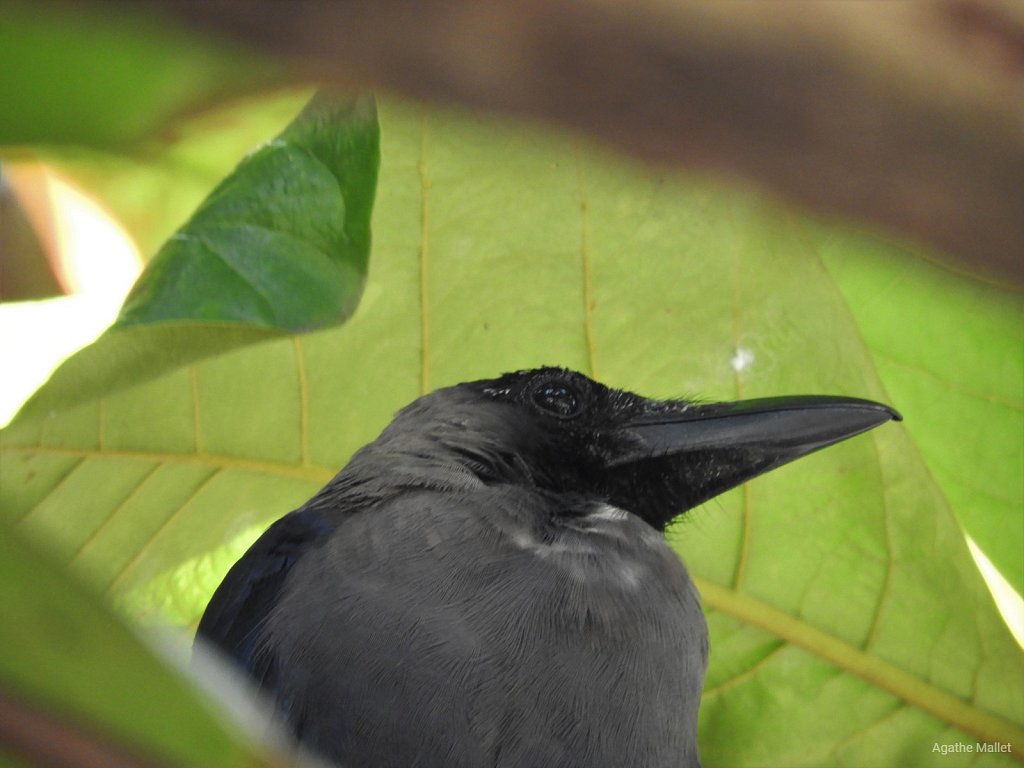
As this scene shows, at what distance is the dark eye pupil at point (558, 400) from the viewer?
251 cm

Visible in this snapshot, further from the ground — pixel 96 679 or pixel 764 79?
pixel 764 79

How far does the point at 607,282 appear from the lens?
2.54 meters

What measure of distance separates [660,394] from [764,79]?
2265mm

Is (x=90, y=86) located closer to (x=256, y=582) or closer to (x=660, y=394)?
(x=256, y=582)

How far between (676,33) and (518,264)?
2.18 m

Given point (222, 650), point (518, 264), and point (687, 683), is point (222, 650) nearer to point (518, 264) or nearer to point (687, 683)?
point (687, 683)

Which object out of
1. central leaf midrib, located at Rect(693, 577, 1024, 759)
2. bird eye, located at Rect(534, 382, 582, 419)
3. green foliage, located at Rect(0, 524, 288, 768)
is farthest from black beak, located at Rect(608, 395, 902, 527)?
green foliage, located at Rect(0, 524, 288, 768)

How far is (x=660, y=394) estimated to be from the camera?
2.62m

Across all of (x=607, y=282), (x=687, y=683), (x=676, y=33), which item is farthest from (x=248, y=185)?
(x=676, y=33)

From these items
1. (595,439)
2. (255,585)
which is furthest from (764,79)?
(595,439)

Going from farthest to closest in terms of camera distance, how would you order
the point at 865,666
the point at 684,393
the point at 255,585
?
the point at 684,393 → the point at 865,666 → the point at 255,585

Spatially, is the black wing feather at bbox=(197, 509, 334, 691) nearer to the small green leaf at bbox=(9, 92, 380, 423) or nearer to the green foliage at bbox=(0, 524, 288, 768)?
the small green leaf at bbox=(9, 92, 380, 423)

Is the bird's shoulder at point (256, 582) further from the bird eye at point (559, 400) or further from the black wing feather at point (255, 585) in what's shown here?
the bird eye at point (559, 400)

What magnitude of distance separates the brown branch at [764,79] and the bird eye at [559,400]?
6.92ft
